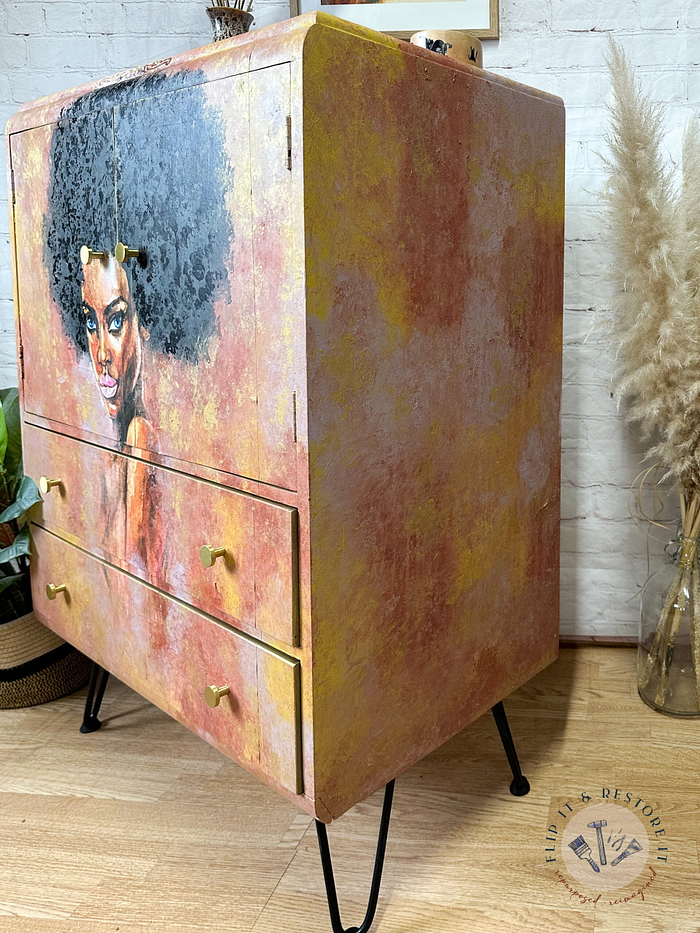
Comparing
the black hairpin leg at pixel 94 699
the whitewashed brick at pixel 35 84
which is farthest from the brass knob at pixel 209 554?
the whitewashed brick at pixel 35 84

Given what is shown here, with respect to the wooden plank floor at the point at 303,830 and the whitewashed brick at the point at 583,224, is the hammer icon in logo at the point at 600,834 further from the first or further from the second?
the whitewashed brick at the point at 583,224

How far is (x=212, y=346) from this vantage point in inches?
39.1

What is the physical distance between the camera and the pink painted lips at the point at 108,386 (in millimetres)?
1170

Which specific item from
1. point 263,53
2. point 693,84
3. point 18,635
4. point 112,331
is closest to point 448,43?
point 263,53

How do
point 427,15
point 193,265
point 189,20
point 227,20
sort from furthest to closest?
1. point 189,20
2. point 427,15
3. point 227,20
4. point 193,265

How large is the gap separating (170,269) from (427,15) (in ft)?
3.10

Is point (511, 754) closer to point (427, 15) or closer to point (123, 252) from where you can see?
point (123, 252)

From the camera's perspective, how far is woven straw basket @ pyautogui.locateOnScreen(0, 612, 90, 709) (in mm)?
1649

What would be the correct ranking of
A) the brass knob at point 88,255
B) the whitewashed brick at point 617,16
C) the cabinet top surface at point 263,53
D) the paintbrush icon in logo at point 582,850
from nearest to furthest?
1. the cabinet top surface at point 263,53
2. the brass knob at point 88,255
3. the paintbrush icon in logo at point 582,850
4. the whitewashed brick at point 617,16

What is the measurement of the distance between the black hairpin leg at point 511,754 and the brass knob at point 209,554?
1.83 feet

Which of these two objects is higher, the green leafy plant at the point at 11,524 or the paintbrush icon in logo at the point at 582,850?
the green leafy plant at the point at 11,524

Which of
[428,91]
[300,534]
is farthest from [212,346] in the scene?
[428,91]

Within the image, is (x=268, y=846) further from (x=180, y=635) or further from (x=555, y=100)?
(x=555, y=100)

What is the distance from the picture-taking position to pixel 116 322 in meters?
1.14
